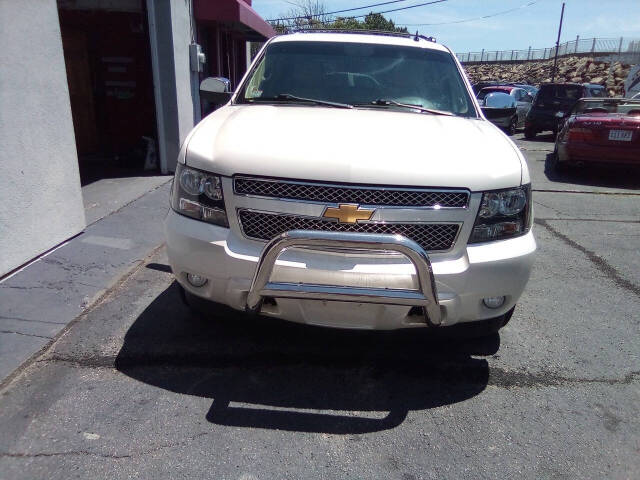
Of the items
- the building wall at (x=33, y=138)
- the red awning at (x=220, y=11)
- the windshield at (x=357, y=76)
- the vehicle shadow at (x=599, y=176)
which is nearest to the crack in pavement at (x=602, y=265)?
the windshield at (x=357, y=76)

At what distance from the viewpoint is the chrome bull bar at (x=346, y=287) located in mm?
2387

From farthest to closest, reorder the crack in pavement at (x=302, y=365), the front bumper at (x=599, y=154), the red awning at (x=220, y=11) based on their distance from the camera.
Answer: the front bumper at (x=599, y=154) → the red awning at (x=220, y=11) → the crack in pavement at (x=302, y=365)

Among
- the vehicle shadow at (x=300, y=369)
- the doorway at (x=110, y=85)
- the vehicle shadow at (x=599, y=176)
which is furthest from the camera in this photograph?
the vehicle shadow at (x=599, y=176)

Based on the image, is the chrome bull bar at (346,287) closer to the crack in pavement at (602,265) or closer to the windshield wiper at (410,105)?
the windshield wiper at (410,105)

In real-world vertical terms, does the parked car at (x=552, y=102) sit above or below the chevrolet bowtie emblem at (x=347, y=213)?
below

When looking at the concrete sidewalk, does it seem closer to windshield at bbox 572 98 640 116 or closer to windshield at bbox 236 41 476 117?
windshield at bbox 236 41 476 117

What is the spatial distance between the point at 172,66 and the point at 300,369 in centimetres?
620

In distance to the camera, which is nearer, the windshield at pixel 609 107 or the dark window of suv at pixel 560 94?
the windshield at pixel 609 107

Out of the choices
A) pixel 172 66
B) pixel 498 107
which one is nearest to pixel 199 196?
pixel 498 107

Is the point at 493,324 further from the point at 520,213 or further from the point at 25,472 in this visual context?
the point at 25,472

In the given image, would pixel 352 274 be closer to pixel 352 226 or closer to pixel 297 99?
pixel 352 226

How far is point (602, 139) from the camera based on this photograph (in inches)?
372

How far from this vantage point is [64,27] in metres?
8.80

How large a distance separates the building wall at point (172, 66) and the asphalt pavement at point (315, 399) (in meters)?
4.60
